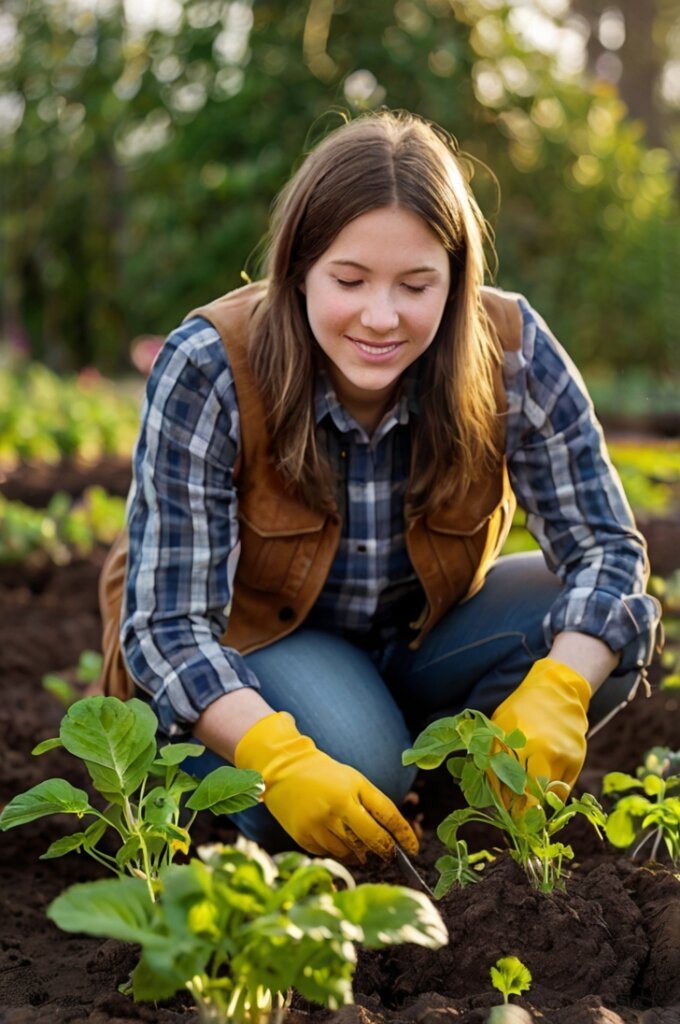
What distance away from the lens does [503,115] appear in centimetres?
1096

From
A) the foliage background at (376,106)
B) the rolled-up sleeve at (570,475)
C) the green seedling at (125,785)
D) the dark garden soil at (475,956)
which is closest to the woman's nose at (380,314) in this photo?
the rolled-up sleeve at (570,475)

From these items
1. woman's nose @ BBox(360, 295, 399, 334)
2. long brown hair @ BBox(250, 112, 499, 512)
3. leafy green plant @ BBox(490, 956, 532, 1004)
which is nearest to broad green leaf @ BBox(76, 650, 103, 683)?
long brown hair @ BBox(250, 112, 499, 512)

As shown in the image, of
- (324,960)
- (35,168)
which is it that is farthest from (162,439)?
(35,168)

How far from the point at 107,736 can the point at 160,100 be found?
10.1 meters

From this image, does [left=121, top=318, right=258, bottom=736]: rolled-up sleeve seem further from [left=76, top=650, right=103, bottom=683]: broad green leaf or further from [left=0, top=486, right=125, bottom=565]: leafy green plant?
[left=0, top=486, right=125, bottom=565]: leafy green plant

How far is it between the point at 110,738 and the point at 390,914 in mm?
521

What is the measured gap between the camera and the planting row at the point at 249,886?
3.83ft

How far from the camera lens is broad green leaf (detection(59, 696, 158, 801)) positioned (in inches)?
61.9

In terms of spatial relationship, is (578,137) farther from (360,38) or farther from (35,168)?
(35,168)

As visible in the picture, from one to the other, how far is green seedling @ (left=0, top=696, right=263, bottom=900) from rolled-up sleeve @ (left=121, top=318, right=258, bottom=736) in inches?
17.8

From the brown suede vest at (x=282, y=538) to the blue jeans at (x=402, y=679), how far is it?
65mm

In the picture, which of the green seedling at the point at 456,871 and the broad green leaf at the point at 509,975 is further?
the green seedling at the point at 456,871

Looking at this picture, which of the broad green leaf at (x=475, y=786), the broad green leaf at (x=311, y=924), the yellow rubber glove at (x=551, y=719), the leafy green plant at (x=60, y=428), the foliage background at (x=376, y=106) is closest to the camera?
the broad green leaf at (x=311, y=924)

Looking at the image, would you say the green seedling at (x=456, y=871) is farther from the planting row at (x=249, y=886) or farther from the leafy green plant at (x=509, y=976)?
the leafy green plant at (x=509, y=976)
